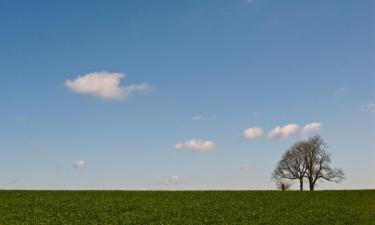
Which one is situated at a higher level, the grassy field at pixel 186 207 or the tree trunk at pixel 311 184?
the tree trunk at pixel 311 184

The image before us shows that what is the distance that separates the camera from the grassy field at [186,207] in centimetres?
3803

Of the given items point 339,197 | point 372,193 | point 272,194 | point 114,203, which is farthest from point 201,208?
point 372,193

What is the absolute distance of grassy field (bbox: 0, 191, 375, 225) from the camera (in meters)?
38.0

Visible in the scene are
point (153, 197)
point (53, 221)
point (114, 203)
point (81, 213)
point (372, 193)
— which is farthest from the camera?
point (372, 193)

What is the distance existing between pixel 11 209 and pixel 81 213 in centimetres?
650

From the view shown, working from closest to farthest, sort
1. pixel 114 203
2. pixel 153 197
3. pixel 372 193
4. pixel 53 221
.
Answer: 1. pixel 53 221
2. pixel 114 203
3. pixel 153 197
4. pixel 372 193

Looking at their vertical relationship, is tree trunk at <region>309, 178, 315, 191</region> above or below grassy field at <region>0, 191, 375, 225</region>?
above

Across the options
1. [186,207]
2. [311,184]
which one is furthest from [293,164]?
[186,207]

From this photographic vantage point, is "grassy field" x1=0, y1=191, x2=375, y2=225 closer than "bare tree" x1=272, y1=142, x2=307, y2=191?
Yes

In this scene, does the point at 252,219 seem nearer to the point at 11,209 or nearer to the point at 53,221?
the point at 53,221

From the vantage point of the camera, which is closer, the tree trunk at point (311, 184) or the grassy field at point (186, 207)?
the grassy field at point (186, 207)

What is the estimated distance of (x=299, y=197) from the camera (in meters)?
49.9

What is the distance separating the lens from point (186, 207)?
4256 centimetres

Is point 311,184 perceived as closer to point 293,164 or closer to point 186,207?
point 293,164
